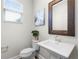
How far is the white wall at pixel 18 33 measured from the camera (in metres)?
2.15

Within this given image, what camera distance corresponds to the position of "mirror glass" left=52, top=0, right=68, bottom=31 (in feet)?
4.79

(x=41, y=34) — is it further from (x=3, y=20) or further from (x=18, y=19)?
(x=3, y=20)

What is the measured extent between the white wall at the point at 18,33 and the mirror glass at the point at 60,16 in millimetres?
1273

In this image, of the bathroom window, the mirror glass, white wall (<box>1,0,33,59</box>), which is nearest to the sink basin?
the mirror glass

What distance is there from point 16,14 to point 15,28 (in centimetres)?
48

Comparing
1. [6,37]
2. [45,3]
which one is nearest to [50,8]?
[45,3]

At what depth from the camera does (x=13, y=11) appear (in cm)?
236

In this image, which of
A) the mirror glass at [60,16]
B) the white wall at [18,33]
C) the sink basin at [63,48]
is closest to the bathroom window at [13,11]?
the white wall at [18,33]

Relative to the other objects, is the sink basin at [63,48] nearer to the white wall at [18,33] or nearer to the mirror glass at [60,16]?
the mirror glass at [60,16]

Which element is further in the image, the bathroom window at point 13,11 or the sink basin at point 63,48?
the bathroom window at point 13,11

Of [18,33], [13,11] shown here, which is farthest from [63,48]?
[13,11]

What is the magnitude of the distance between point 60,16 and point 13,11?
1.56 m

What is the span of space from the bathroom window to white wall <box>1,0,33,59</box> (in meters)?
0.13

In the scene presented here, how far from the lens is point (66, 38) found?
1.46 meters
